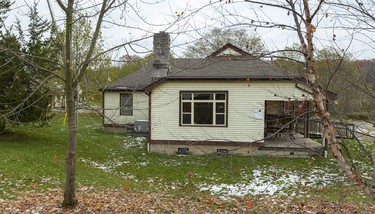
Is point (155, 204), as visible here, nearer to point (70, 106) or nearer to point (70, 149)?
point (70, 149)

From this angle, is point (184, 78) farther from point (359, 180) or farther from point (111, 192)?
point (359, 180)

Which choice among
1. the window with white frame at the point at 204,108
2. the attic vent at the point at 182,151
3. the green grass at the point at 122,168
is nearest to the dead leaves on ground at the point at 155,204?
the green grass at the point at 122,168

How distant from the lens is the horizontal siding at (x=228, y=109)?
13195 mm

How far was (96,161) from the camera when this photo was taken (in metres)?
12.1

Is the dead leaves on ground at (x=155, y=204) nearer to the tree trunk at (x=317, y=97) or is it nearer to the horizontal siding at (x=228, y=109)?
the tree trunk at (x=317, y=97)

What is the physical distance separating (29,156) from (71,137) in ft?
21.2

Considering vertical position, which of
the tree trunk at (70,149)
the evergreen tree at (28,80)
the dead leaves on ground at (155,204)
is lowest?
the dead leaves on ground at (155,204)

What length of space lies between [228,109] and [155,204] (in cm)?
720

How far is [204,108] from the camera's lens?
44.3 feet

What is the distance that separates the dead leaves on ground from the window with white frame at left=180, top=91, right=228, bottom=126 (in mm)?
5862

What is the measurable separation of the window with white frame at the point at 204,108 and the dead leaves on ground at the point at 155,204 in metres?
5.86

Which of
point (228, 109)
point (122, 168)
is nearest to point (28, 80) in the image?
point (122, 168)

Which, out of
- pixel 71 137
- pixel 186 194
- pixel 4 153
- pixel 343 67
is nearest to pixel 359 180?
pixel 343 67

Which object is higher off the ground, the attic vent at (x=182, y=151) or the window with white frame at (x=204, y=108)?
the window with white frame at (x=204, y=108)
